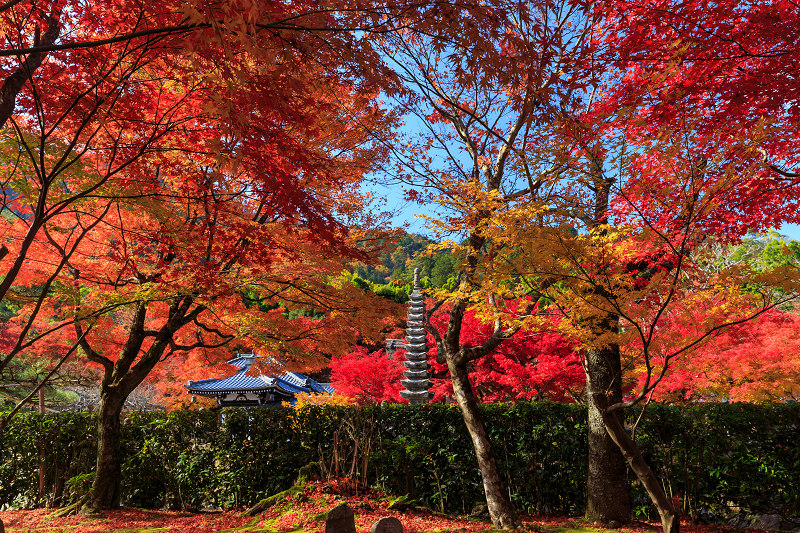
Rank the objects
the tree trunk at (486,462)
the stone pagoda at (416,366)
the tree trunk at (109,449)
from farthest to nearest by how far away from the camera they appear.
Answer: the stone pagoda at (416,366)
the tree trunk at (109,449)
the tree trunk at (486,462)

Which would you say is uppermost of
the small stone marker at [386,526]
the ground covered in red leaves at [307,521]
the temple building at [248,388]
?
the temple building at [248,388]

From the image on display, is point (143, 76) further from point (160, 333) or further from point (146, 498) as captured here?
point (146, 498)

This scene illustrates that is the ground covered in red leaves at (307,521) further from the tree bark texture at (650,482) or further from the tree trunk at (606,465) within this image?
the tree bark texture at (650,482)

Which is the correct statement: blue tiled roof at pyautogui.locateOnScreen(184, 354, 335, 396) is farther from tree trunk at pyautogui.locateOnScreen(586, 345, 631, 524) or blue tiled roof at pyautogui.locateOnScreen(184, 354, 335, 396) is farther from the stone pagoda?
tree trunk at pyautogui.locateOnScreen(586, 345, 631, 524)

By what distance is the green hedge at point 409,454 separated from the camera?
6141mm

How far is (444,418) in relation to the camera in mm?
7012

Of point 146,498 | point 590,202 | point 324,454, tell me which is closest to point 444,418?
point 324,454

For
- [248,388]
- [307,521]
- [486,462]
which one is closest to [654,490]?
[486,462]

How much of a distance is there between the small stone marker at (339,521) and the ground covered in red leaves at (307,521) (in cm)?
153

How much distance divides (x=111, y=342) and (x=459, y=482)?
23.3 ft

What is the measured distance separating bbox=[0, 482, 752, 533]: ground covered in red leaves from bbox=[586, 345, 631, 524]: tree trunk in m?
0.22

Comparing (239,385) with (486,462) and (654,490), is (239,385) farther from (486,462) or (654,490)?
(654,490)

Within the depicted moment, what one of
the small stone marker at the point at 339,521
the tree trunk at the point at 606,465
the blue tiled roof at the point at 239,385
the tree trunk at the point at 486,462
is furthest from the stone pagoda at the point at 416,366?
the blue tiled roof at the point at 239,385

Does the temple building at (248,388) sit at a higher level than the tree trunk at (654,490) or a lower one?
higher
